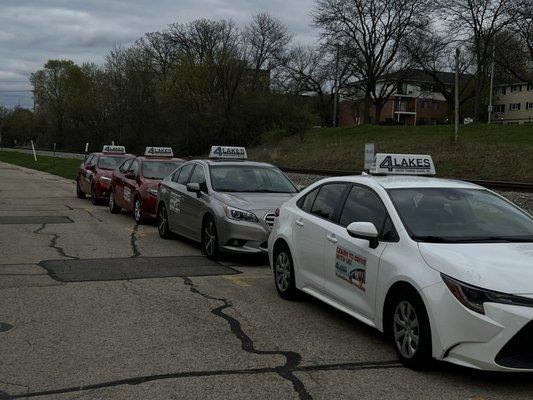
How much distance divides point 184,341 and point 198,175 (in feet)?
18.7

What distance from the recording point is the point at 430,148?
3666cm

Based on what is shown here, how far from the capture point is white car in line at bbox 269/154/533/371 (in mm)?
4167

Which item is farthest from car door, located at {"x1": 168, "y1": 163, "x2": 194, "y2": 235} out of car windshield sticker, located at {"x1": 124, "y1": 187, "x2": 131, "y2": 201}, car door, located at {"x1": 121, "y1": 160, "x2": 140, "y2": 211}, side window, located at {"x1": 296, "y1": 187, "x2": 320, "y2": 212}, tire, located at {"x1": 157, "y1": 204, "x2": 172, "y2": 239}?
side window, located at {"x1": 296, "y1": 187, "x2": 320, "y2": 212}

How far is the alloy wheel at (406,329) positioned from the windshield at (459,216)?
586 mm

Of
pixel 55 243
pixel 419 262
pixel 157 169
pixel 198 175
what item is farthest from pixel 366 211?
pixel 157 169

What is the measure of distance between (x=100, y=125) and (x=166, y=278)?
72324 millimetres

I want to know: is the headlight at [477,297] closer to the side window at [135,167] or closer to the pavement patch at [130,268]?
the pavement patch at [130,268]

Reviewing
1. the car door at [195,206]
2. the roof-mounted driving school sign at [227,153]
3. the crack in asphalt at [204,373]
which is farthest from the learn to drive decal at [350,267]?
the roof-mounted driving school sign at [227,153]

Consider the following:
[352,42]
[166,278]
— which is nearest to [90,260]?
[166,278]

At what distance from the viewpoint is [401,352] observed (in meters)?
4.89

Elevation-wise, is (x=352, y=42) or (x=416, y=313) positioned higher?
(x=352, y=42)

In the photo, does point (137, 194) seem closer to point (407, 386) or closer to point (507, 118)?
point (407, 386)

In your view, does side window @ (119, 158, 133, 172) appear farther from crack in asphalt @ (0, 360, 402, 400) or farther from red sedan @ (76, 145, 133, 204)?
crack in asphalt @ (0, 360, 402, 400)

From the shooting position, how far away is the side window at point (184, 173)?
37.1 ft
